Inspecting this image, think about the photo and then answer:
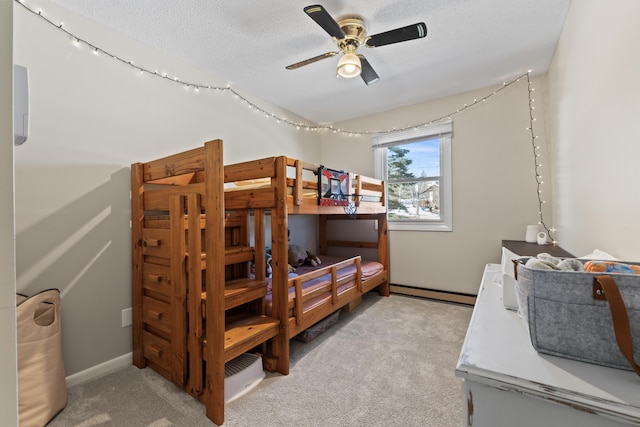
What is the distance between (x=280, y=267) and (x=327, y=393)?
0.85 metres

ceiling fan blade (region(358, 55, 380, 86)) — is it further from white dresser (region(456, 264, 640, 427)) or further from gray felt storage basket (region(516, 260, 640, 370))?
white dresser (region(456, 264, 640, 427))

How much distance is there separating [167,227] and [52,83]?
46.5 inches

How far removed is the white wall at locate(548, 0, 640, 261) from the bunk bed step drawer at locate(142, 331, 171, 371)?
2.52 metres

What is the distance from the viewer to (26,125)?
2.96 feet

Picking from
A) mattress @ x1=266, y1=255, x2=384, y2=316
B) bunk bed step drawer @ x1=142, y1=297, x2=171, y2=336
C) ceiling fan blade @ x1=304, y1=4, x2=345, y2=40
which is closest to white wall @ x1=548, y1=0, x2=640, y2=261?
ceiling fan blade @ x1=304, y1=4, x2=345, y2=40

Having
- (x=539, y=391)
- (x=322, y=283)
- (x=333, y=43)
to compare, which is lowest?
(x=322, y=283)

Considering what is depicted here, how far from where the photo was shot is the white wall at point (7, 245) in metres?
0.46

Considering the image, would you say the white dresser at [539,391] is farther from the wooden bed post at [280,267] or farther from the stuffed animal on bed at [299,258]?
the stuffed animal on bed at [299,258]

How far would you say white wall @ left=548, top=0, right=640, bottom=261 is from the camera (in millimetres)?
1132

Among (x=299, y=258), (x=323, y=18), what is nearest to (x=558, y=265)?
(x=323, y=18)

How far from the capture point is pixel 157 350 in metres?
1.92

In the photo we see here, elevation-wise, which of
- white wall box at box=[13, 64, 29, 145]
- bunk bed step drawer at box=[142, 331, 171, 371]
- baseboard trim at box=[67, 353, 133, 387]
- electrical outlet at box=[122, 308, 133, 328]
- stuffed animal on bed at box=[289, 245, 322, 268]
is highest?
white wall box at box=[13, 64, 29, 145]

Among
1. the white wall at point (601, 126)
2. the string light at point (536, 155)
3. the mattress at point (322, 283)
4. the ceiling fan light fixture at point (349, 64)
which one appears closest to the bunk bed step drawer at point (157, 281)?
the mattress at point (322, 283)

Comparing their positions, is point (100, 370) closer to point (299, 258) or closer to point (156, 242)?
point (156, 242)
